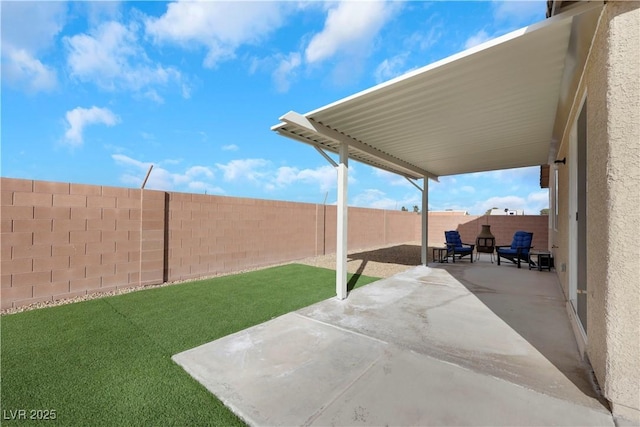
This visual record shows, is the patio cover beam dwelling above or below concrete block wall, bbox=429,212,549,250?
above

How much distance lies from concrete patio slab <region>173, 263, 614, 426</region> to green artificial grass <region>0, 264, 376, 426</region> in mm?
234

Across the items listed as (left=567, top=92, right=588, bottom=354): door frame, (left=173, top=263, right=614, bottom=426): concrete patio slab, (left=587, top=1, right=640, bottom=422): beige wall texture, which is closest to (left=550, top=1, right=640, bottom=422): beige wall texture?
(left=587, top=1, right=640, bottom=422): beige wall texture

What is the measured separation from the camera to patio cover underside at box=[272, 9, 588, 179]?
2.56 metres

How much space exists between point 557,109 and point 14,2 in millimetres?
7870

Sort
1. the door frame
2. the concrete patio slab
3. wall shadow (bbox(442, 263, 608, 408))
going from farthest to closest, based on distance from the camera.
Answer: the door frame, wall shadow (bbox(442, 263, 608, 408)), the concrete patio slab

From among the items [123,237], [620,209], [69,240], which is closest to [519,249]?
[620,209]

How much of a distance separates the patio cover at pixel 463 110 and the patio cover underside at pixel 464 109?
0.03 ft

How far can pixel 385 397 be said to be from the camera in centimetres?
201

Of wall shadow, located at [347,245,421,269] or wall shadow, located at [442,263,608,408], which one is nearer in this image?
wall shadow, located at [442,263,608,408]

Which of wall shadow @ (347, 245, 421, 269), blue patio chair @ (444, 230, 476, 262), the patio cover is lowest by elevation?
wall shadow @ (347, 245, 421, 269)

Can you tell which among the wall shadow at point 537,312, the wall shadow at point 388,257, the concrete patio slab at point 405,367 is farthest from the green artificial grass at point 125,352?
the wall shadow at point 388,257

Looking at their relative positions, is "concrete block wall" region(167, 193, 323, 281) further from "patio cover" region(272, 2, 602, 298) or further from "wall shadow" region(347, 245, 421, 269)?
"patio cover" region(272, 2, 602, 298)

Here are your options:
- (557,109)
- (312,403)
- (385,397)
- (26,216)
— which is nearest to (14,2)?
(26,216)

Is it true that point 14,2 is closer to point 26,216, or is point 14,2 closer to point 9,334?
point 26,216
